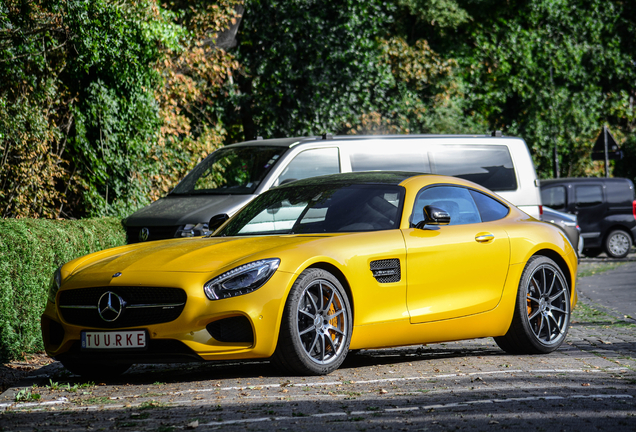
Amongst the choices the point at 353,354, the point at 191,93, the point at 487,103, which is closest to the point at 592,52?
the point at 487,103

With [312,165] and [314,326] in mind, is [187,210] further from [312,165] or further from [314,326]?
[314,326]

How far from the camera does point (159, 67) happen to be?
15.7m

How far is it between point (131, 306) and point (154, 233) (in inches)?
191

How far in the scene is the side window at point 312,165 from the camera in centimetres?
1128

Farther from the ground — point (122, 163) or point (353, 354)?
point (122, 163)

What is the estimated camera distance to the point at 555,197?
857 inches

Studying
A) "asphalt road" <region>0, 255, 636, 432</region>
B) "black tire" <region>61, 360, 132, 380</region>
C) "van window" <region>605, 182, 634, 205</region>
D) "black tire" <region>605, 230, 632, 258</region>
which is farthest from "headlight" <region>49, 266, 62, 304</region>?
"van window" <region>605, 182, 634, 205</region>

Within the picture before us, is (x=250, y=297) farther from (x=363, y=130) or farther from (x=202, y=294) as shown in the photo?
(x=363, y=130)

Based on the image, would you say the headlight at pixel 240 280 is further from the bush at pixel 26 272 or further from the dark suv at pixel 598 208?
the dark suv at pixel 598 208

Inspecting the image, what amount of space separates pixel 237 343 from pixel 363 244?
1.26m

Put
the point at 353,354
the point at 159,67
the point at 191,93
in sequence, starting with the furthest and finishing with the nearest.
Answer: the point at 191,93 < the point at 159,67 < the point at 353,354

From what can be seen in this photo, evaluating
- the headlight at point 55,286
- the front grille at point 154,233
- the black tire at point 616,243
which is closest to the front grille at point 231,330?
the headlight at point 55,286

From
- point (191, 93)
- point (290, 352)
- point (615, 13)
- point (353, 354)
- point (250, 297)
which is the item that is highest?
point (615, 13)

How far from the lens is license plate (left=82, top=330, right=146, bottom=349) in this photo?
232 inches
